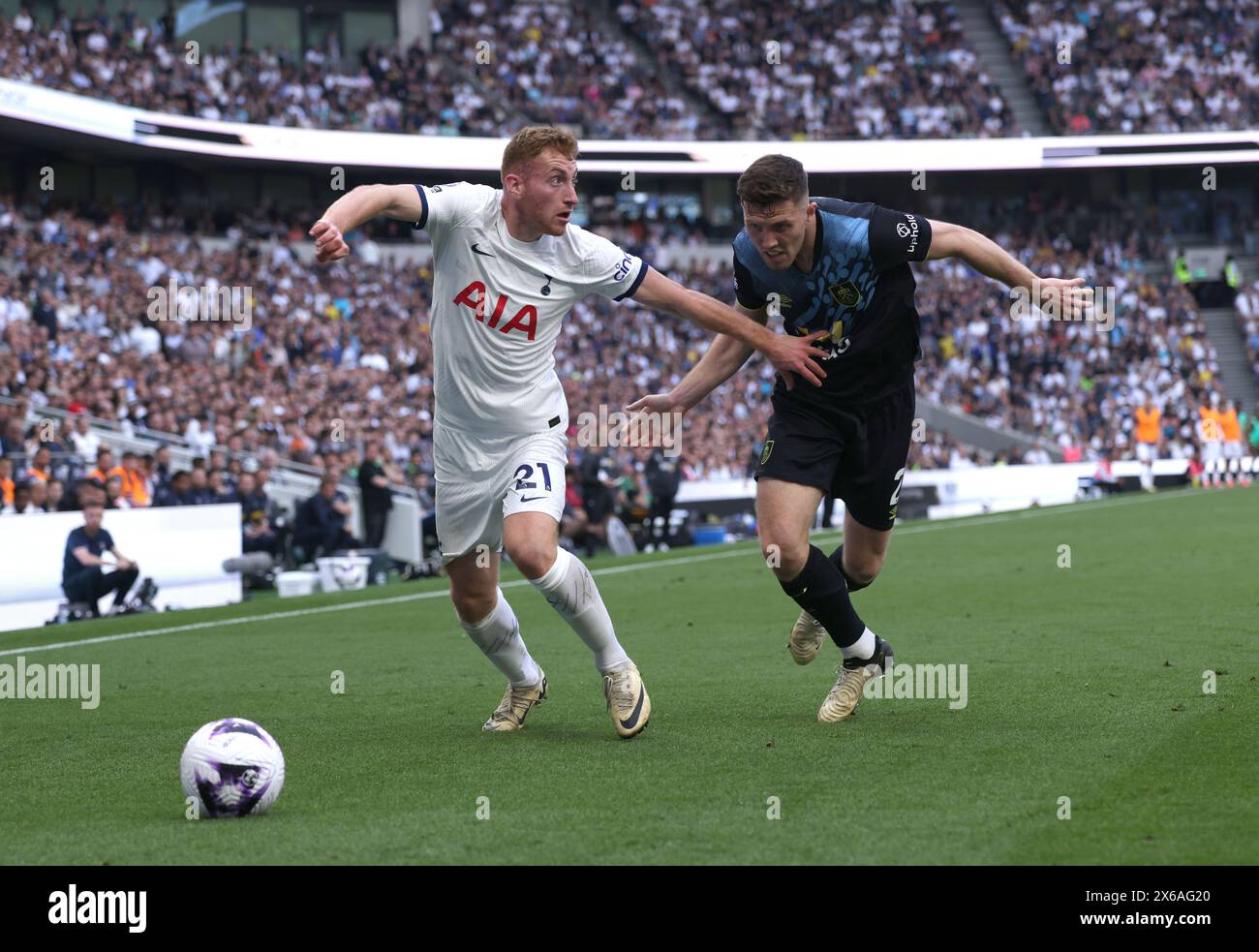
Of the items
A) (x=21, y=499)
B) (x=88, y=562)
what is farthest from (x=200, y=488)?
(x=88, y=562)

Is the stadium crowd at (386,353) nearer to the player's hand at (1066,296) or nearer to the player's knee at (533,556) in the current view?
the player's knee at (533,556)

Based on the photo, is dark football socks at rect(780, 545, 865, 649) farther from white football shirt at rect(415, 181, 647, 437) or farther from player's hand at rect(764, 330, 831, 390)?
white football shirt at rect(415, 181, 647, 437)

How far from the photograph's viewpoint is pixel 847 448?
23.5 ft

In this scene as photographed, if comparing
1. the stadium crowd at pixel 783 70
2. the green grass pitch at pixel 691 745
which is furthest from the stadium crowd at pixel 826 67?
the green grass pitch at pixel 691 745

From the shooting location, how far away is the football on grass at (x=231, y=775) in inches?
210

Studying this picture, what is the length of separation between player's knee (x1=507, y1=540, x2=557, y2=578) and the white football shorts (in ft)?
0.64

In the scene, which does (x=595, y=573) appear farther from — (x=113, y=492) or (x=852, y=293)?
(x=852, y=293)

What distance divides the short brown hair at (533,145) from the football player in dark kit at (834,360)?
0.76 meters

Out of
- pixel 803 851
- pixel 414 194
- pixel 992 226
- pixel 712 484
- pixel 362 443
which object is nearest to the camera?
pixel 803 851

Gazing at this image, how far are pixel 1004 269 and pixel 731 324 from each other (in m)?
1.17

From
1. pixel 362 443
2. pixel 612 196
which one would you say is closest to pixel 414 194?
pixel 362 443

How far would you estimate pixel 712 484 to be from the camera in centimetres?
2742

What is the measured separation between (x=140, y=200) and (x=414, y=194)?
30.9 metres
